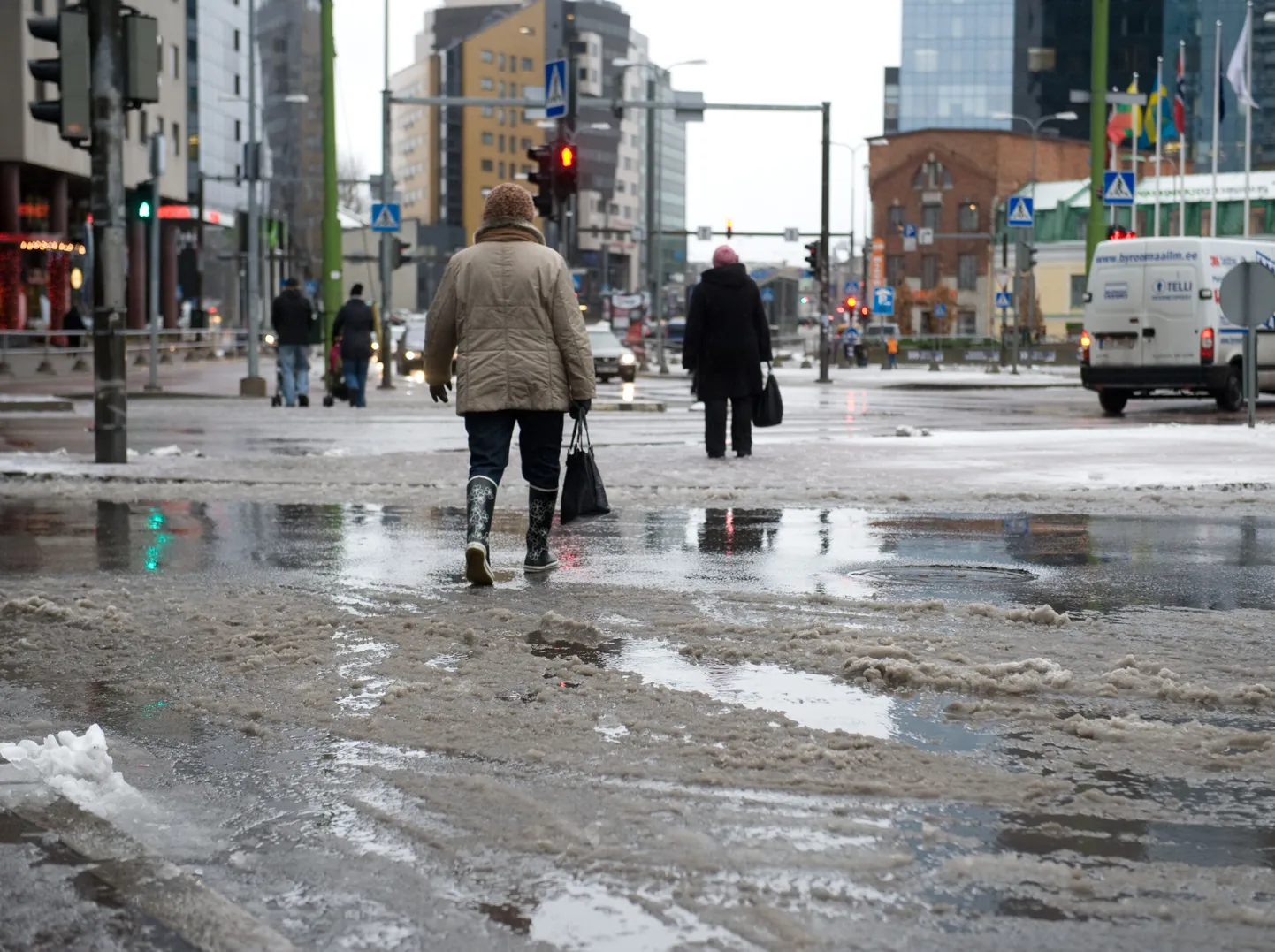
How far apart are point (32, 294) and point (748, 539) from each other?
5120 centimetres

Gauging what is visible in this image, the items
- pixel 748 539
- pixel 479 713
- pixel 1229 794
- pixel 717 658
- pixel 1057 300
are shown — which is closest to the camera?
pixel 1229 794

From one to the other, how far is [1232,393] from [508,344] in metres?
20.7

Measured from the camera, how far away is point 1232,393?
27547mm

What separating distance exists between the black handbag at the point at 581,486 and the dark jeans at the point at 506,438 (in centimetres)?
27

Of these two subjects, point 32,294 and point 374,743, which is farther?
point 32,294

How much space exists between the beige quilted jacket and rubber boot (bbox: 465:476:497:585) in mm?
356

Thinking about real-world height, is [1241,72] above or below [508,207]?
above

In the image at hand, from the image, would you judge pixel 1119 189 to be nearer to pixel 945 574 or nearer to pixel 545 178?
pixel 545 178

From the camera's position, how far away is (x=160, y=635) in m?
7.26

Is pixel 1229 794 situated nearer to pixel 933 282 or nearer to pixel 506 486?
pixel 506 486

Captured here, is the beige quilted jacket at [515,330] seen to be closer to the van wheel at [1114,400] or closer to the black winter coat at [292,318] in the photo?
the black winter coat at [292,318]

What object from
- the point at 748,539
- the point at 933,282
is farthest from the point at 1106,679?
the point at 933,282

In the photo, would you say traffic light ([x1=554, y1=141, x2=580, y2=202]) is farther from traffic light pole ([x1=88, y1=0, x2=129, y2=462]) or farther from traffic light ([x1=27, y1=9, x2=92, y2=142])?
traffic light ([x1=27, y1=9, x2=92, y2=142])

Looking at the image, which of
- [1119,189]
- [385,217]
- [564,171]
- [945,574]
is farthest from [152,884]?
[1119,189]
